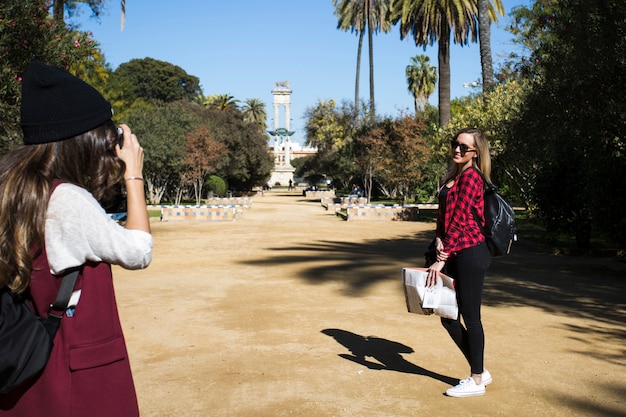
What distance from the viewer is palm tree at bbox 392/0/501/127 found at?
30422 mm

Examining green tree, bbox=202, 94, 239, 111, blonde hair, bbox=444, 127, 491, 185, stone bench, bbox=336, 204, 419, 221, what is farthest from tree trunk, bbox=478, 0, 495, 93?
green tree, bbox=202, 94, 239, 111

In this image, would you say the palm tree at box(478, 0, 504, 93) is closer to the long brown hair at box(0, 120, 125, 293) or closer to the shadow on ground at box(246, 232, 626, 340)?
the shadow on ground at box(246, 232, 626, 340)

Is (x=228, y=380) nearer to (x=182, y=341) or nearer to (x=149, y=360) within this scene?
(x=149, y=360)

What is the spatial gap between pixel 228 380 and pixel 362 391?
1.05m

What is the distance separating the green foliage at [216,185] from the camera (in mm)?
43062

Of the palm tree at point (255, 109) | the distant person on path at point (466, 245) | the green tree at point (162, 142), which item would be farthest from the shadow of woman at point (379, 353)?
the palm tree at point (255, 109)

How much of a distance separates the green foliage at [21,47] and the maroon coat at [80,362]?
37.7ft

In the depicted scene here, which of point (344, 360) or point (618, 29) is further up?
point (618, 29)

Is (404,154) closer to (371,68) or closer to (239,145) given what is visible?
(371,68)

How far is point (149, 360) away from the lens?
5664 mm

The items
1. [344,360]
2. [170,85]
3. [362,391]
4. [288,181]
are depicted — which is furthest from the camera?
[288,181]

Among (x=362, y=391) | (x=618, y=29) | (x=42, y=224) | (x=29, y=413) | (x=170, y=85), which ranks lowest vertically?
(x=362, y=391)

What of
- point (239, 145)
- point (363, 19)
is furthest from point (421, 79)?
point (239, 145)

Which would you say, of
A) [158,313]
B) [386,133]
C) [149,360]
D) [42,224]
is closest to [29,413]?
[42,224]
